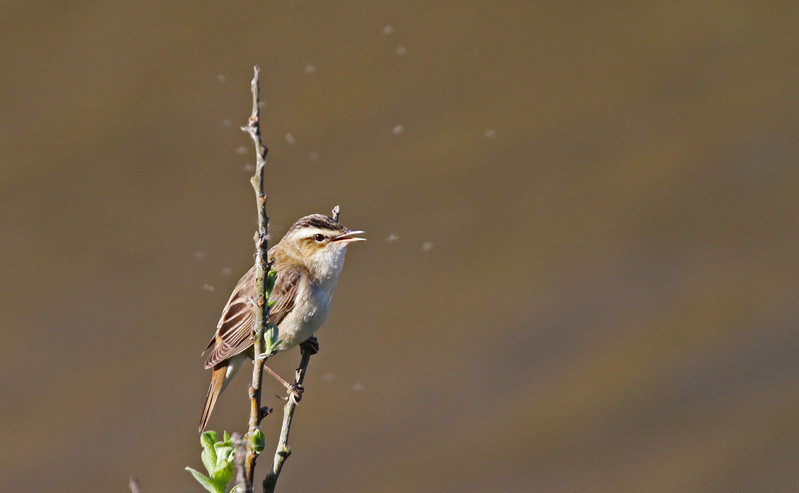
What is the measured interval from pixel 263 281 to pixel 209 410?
312cm

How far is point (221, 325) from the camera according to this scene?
5.62m

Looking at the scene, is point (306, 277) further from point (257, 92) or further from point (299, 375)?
point (257, 92)

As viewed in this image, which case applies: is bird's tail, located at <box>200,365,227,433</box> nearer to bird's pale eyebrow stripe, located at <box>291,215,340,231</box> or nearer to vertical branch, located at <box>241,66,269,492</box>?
bird's pale eyebrow stripe, located at <box>291,215,340,231</box>

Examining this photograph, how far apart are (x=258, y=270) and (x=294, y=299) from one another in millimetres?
2881

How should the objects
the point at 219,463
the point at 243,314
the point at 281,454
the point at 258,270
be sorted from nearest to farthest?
1. the point at 258,270
2. the point at 219,463
3. the point at 281,454
4. the point at 243,314

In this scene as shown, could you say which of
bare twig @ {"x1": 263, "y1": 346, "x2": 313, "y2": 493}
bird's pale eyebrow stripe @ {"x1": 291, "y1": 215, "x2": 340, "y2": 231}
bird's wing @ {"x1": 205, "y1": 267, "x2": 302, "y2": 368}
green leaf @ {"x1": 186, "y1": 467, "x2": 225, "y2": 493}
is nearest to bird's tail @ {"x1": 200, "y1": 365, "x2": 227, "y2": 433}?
bird's wing @ {"x1": 205, "y1": 267, "x2": 302, "y2": 368}

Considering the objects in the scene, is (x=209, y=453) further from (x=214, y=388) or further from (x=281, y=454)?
(x=214, y=388)

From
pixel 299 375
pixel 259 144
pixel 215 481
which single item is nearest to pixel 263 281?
pixel 259 144

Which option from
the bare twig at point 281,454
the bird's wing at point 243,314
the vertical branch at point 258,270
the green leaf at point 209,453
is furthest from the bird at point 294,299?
the vertical branch at point 258,270

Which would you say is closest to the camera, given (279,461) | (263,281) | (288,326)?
(263,281)

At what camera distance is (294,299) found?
5.46 meters

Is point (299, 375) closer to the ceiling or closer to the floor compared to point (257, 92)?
closer to the ceiling

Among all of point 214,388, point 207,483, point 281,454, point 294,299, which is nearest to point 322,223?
point 294,299

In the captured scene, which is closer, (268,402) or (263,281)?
(263,281)
